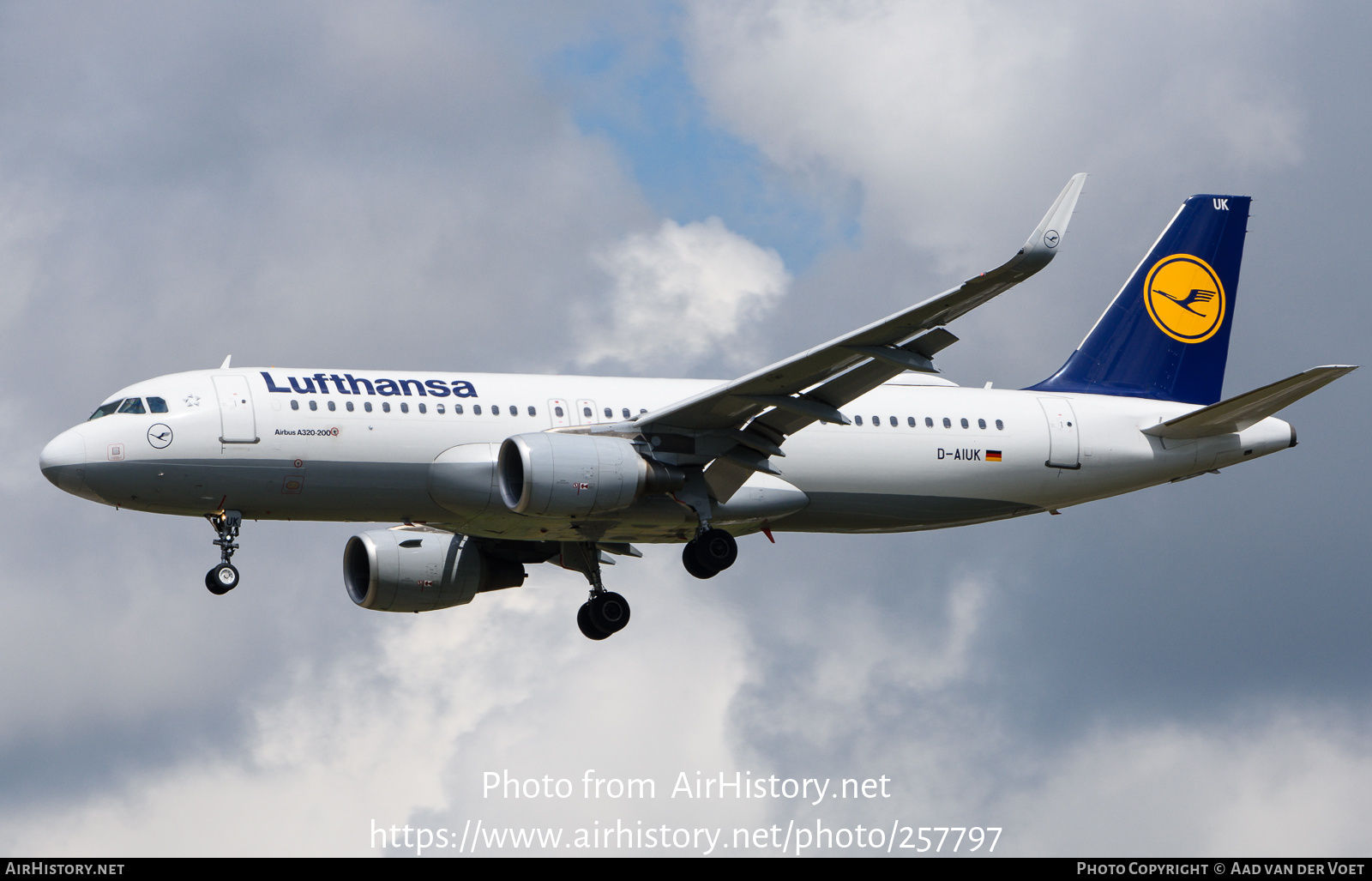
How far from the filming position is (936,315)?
31.0m

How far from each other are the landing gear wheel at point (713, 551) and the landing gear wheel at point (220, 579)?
9.18 metres

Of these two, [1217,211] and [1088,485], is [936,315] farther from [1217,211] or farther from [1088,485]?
[1217,211]

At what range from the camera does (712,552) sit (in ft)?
120

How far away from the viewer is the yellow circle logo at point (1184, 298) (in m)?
44.2

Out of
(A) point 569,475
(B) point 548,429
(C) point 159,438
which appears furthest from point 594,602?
(C) point 159,438

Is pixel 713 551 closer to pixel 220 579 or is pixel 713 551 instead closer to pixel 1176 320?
pixel 220 579

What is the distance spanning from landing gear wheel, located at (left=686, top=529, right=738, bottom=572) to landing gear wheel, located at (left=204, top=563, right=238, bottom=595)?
918 cm

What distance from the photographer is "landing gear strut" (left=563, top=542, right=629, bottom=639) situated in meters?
40.8

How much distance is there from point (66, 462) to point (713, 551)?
12.6m

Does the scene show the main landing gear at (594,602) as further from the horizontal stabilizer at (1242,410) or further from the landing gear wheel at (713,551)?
the horizontal stabilizer at (1242,410)

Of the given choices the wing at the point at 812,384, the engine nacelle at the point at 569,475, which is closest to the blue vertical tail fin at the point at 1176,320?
the wing at the point at 812,384

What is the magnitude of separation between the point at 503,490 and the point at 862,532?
8.98 m

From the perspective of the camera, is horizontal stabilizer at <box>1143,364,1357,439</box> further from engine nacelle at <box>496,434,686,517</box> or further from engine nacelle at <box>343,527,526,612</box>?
engine nacelle at <box>343,527,526,612</box>

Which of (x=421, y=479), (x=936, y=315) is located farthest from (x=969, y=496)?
(x=421, y=479)
